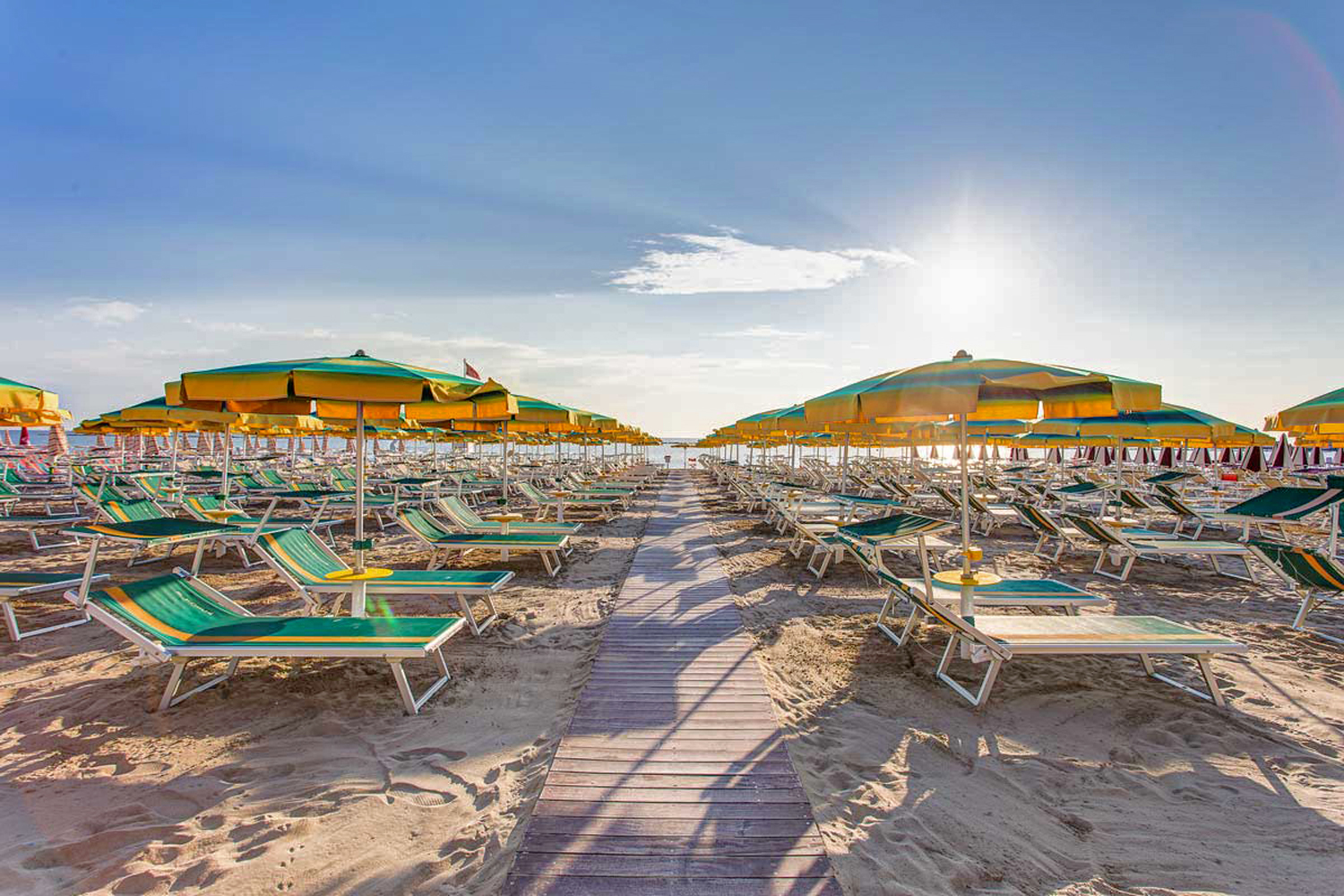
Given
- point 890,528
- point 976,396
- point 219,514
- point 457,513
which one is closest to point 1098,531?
point 890,528

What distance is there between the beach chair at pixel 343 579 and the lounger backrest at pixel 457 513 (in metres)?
2.43

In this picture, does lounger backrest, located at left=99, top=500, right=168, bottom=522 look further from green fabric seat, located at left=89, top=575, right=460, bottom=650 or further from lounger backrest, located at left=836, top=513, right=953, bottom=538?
lounger backrest, located at left=836, top=513, right=953, bottom=538

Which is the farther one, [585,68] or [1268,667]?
[585,68]

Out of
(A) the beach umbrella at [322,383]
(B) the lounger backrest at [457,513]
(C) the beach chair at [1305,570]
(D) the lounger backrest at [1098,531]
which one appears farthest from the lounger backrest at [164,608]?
(D) the lounger backrest at [1098,531]

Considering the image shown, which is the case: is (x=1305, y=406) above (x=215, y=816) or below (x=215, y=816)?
above

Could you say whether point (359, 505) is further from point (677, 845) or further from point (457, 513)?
point (457, 513)

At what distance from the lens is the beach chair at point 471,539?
21.6 feet

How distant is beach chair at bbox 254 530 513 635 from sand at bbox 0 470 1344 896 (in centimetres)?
43

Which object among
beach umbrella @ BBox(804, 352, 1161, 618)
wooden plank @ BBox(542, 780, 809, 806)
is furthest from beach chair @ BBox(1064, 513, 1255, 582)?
wooden plank @ BBox(542, 780, 809, 806)

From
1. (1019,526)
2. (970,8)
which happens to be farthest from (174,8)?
(1019,526)

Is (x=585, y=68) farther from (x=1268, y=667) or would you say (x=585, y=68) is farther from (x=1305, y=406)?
(x=1268, y=667)

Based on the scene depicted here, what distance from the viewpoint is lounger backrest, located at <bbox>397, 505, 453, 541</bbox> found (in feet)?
21.7

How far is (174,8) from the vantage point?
6.96 m

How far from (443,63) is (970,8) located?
7.73m
